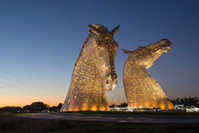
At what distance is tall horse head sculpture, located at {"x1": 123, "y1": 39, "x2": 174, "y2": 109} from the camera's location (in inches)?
859

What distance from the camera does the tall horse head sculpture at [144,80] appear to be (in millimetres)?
21812

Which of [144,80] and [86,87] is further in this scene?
[144,80]

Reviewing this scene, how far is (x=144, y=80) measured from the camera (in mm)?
22438

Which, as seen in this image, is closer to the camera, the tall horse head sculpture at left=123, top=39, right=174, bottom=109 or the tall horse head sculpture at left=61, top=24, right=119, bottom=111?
the tall horse head sculpture at left=61, top=24, right=119, bottom=111

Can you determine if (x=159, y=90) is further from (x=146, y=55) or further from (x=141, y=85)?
(x=146, y=55)

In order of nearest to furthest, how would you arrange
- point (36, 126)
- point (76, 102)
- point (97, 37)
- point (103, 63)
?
1. point (36, 126)
2. point (103, 63)
3. point (97, 37)
4. point (76, 102)

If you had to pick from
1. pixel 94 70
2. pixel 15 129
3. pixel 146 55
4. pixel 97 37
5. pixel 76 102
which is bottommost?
pixel 15 129

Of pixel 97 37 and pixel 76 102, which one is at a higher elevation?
pixel 97 37

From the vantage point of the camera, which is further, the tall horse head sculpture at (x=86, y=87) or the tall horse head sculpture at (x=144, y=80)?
the tall horse head sculpture at (x=144, y=80)

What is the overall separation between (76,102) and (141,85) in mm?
9876

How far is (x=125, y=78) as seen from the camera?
24.0m

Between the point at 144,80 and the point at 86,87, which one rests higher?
the point at 144,80

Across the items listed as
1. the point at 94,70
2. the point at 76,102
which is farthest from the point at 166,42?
the point at 76,102

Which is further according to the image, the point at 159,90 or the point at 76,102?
the point at 159,90
